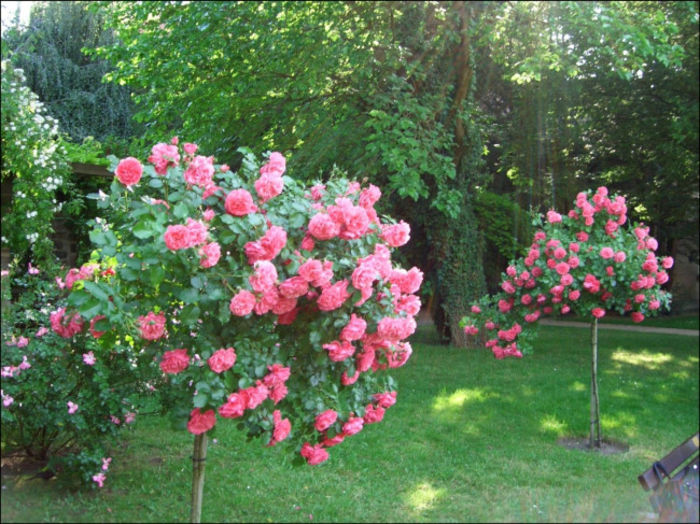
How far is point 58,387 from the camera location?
442 centimetres

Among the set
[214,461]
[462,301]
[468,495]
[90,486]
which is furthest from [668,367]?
[90,486]

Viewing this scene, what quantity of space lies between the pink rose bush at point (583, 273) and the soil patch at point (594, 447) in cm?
92

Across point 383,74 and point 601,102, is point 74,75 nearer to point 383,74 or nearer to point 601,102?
point 383,74

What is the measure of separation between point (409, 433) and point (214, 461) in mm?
1911

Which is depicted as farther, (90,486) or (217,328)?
(90,486)

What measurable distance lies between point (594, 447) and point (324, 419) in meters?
3.72

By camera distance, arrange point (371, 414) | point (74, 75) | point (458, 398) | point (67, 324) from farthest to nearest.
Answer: point (74, 75)
point (458, 398)
point (371, 414)
point (67, 324)

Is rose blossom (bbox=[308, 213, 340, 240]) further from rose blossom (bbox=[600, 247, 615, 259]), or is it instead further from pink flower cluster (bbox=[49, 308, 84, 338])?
rose blossom (bbox=[600, 247, 615, 259])

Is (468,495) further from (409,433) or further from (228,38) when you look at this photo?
(228,38)

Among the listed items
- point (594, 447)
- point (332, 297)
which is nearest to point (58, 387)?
point (332, 297)

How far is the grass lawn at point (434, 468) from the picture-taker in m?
4.50

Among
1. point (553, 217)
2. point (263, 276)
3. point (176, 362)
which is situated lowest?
point (176, 362)

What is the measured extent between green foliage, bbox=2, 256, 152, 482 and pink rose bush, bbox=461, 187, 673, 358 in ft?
11.2

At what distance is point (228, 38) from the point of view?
9.01 meters
